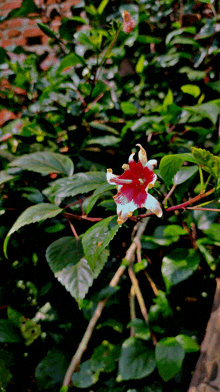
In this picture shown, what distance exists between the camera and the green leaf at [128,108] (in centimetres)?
111

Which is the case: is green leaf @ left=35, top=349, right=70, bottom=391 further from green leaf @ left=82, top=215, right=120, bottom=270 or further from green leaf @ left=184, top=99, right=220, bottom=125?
green leaf @ left=184, top=99, right=220, bottom=125

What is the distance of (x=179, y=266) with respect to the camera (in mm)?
780

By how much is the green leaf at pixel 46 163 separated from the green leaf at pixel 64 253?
0.23 metres

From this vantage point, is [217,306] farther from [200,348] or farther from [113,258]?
[113,258]

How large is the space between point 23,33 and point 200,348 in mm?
2166

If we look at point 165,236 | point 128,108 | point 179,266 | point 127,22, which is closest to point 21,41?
point 127,22

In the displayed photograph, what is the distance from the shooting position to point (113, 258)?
1136mm

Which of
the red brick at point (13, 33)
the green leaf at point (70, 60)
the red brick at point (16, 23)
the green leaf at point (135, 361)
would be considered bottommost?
the green leaf at point (135, 361)

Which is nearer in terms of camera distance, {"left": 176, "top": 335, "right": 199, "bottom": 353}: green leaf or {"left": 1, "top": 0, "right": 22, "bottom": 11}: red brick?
{"left": 176, "top": 335, "right": 199, "bottom": 353}: green leaf

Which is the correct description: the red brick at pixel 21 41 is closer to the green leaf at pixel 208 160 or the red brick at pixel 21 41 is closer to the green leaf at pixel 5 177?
the green leaf at pixel 5 177

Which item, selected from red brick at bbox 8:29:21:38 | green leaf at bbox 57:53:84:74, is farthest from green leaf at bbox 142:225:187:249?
red brick at bbox 8:29:21:38

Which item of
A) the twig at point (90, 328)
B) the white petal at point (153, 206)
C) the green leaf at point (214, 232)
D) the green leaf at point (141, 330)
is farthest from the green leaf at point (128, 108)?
the green leaf at point (141, 330)

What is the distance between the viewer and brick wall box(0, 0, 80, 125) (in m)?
1.72

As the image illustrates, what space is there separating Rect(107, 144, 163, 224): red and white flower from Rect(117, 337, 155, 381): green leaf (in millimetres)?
514
